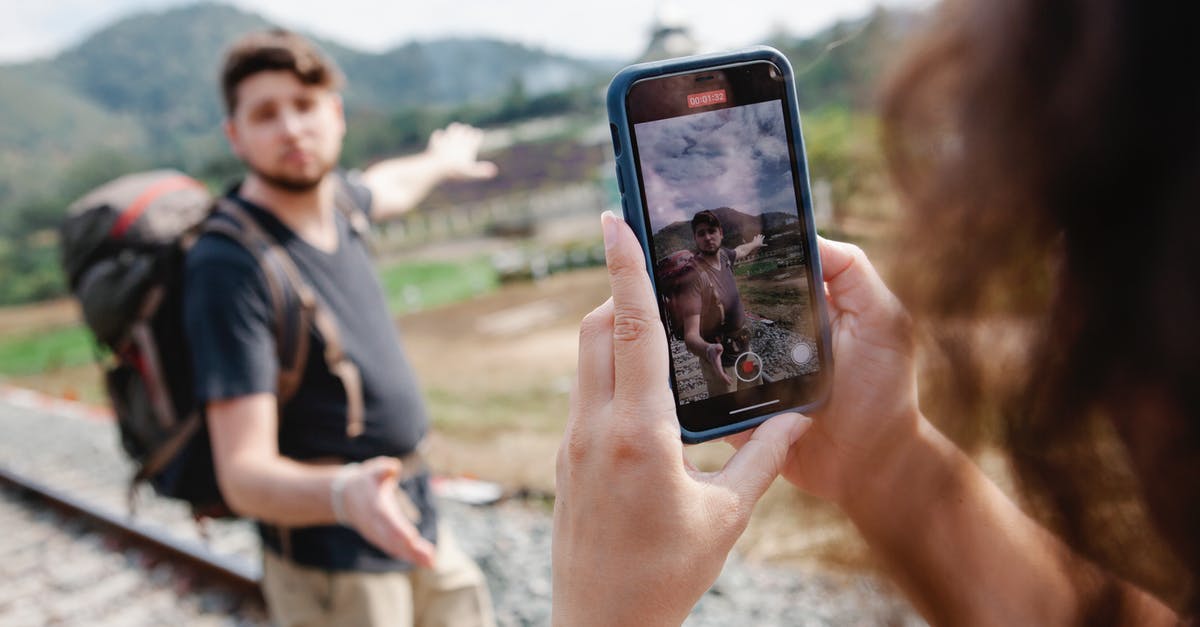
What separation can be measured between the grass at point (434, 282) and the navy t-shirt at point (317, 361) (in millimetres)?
17234

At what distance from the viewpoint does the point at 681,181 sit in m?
1.32

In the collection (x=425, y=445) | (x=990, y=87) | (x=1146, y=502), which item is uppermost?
(x=990, y=87)

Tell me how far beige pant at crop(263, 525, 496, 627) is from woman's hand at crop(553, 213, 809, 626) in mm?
1746

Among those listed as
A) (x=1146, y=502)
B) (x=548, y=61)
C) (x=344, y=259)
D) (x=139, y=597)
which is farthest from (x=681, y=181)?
(x=548, y=61)

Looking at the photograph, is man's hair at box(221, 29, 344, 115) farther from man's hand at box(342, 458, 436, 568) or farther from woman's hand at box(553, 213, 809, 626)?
woman's hand at box(553, 213, 809, 626)

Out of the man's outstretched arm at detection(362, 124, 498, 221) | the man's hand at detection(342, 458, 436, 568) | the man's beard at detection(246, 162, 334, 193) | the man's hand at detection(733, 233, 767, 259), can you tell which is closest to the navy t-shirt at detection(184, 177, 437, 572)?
the man's beard at detection(246, 162, 334, 193)

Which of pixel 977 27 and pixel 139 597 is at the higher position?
pixel 977 27

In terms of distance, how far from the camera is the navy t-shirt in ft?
8.04

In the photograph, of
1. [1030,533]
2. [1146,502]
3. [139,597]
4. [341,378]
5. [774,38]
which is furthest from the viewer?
[139,597]

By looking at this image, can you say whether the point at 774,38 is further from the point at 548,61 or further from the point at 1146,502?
the point at 548,61

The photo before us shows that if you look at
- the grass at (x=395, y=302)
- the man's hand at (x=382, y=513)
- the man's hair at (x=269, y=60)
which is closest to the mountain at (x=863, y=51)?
the man's hand at (x=382, y=513)

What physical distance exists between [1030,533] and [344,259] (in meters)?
2.30

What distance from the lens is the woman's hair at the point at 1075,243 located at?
2.43 ft

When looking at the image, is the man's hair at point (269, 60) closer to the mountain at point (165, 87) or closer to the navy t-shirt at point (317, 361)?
the navy t-shirt at point (317, 361)
